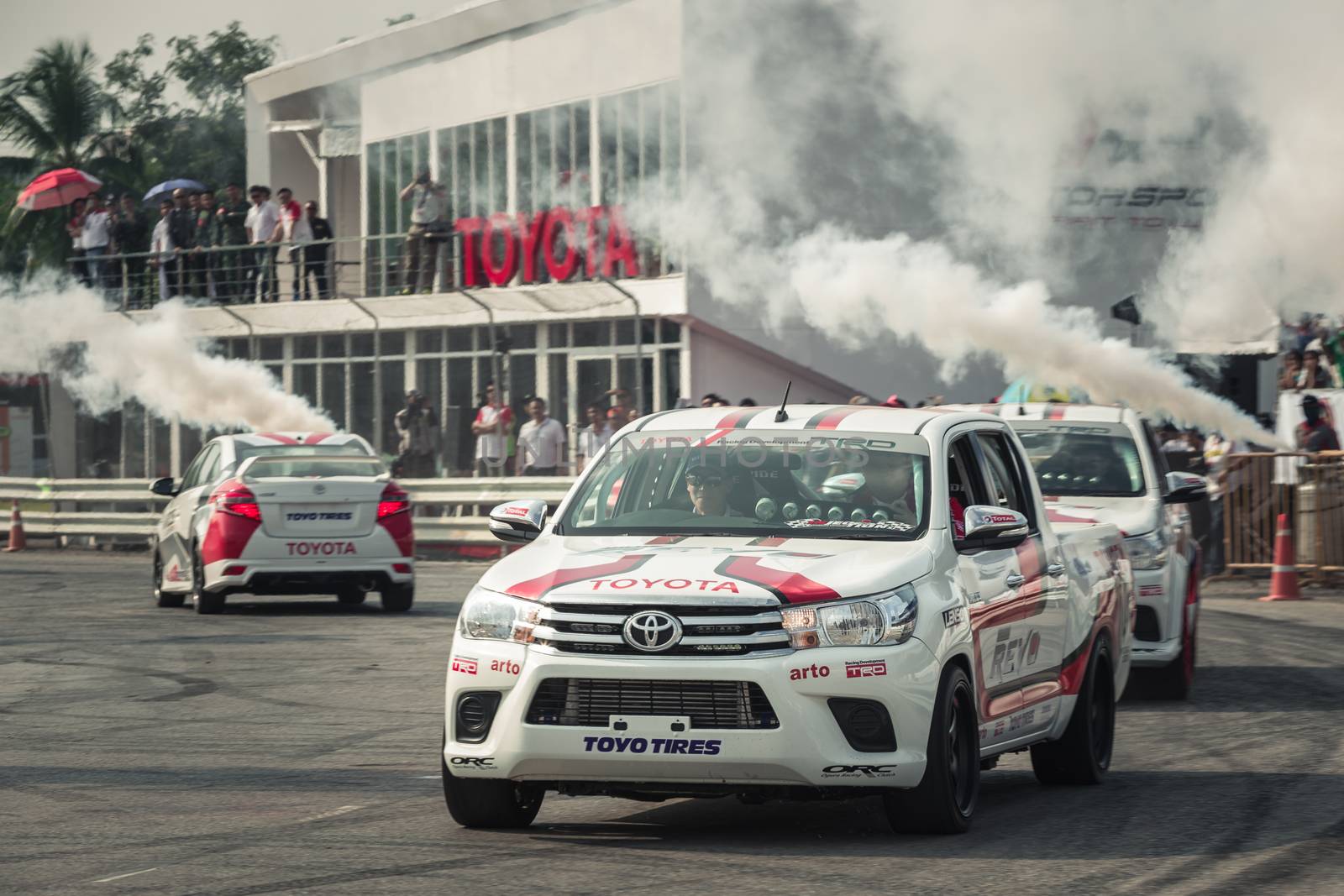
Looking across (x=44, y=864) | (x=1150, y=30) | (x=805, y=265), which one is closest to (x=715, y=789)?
(x=44, y=864)

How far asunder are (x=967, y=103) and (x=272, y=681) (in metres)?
19.5

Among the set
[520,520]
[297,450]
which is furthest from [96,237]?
[520,520]

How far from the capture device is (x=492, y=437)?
29125 mm

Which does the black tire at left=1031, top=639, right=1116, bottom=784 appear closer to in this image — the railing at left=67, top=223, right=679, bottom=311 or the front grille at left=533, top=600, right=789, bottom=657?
the front grille at left=533, top=600, right=789, bottom=657

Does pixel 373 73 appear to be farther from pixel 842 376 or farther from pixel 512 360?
pixel 842 376

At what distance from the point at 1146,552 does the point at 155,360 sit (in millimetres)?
24226

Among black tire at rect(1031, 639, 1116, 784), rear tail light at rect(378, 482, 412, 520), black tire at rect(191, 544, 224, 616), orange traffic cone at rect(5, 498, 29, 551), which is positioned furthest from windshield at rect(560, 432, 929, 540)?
orange traffic cone at rect(5, 498, 29, 551)

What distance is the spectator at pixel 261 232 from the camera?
1344 inches

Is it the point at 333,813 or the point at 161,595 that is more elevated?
the point at 333,813

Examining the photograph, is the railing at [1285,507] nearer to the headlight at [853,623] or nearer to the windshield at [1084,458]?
the windshield at [1084,458]

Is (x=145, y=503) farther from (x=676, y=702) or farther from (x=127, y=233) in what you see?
(x=676, y=702)

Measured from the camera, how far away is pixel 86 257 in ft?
114

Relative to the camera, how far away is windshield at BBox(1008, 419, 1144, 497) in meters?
13.1

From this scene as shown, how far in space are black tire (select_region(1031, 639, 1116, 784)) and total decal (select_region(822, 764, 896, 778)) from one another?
2115 mm
